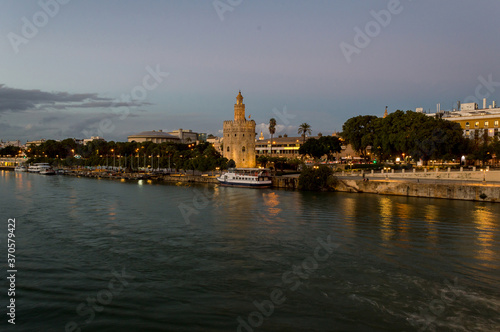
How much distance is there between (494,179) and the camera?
4566 cm

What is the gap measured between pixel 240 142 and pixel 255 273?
3161 inches

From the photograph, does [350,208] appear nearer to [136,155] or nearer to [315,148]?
[315,148]

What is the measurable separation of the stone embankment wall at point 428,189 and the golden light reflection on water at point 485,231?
4.81m

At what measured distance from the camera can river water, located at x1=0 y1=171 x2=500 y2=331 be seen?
12.0 m

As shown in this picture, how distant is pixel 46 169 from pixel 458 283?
118 meters

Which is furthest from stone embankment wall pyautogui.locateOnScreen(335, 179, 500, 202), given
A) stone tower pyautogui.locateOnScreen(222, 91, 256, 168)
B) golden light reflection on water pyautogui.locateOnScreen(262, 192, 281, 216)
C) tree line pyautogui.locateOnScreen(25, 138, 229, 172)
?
stone tower pyautogui.locateOnScreen(222, 91, 256, 168)

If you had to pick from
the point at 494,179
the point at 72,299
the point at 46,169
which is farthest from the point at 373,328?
the point at 46,169

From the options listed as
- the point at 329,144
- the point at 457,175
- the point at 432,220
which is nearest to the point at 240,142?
the point at 329,144

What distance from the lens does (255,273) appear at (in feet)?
52.3

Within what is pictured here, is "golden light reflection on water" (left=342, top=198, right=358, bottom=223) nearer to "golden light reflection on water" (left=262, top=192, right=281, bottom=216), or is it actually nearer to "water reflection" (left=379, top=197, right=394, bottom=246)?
"water reflection" (left=379, top=197, right=394, bottom=246)

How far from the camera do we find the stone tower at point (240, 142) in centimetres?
9469

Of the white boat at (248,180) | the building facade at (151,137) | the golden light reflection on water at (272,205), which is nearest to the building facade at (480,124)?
the white boat at (248,180)

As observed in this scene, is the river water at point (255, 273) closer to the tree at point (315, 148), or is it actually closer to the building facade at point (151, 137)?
the tree at point (315, 148)

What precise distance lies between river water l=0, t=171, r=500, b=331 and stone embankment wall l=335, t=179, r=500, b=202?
11381 millimetres
